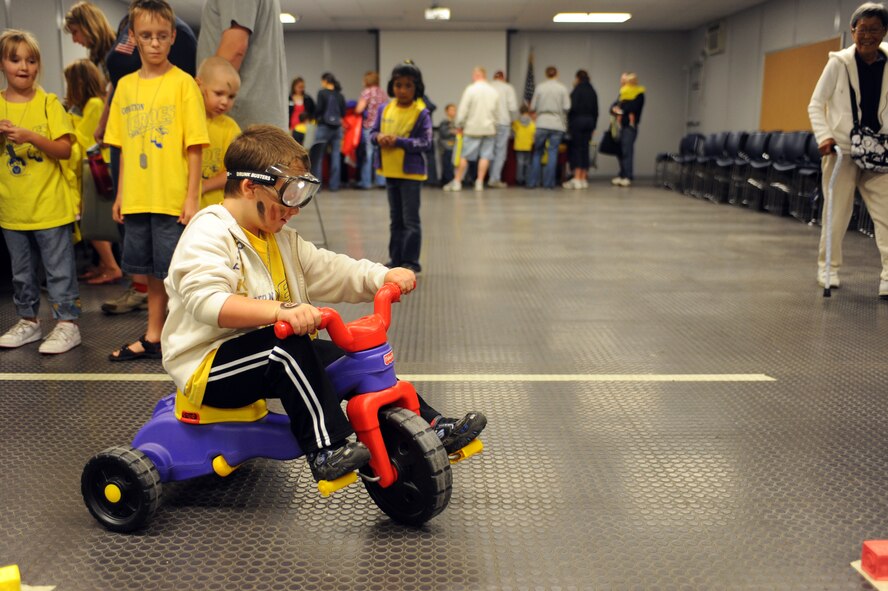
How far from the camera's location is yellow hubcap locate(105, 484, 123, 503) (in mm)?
1785

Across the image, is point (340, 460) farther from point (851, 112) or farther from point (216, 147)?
point (851, 112)

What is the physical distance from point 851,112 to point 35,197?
159 inches

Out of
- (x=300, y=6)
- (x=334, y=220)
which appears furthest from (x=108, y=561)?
(x=300, y=6)

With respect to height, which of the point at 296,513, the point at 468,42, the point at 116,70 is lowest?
the point at 296,513

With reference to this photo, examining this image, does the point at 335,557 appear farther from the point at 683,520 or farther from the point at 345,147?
the point at 345,147

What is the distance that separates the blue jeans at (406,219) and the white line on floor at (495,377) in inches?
86.6

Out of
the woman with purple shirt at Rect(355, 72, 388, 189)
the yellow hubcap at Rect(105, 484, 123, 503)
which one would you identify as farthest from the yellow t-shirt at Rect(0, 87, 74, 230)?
the woman with purple shirt at Rect(355, 72, 388, 189)

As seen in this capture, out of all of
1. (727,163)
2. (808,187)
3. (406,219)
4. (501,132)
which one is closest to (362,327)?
(406,219)

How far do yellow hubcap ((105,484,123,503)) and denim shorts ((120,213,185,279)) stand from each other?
131cm

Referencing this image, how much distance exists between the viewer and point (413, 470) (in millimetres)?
1745

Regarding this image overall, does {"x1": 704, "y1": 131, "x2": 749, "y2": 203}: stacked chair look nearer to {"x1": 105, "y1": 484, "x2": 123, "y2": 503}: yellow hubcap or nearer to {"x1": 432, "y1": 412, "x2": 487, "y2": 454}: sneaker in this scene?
{"x1": 432, "y1": 412, "x2": 487, "y2": 454}: sneaker

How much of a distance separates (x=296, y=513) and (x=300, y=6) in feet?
44.4

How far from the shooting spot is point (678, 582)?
5.20ft

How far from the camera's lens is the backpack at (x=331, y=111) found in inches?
456
